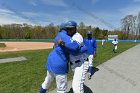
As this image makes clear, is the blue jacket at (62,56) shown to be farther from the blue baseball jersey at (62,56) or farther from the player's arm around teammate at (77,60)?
the player's arm around teammate at (77,60)

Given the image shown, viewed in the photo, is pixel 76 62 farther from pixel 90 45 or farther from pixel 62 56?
pixel 90 45

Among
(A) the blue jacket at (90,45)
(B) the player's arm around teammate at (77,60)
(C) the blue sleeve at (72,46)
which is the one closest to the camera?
(C) the blue sleeve at (72,46)

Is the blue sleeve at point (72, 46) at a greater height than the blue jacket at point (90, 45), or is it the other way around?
the blue sleeve at point (72, 46)

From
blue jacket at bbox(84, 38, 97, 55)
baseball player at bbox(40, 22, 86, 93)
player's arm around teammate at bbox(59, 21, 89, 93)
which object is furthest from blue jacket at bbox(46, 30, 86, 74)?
blue jacket at bbox(84, 38, 97, 55)

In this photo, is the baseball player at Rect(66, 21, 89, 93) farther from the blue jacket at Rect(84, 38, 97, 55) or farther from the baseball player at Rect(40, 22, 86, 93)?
the blue jacket at Rect(84, 38, 97, 55)

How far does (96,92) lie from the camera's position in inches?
255

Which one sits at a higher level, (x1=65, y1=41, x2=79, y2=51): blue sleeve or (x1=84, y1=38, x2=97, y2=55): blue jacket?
(x1=65, y1=41, x2=79, y2=51): blue sleeve

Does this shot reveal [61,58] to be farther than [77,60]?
No

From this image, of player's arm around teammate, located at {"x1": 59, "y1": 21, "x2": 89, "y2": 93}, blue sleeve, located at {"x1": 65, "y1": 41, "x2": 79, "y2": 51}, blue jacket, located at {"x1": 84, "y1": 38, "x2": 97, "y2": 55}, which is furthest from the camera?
blue jacket, located at {"x1": 84, "y1": 38, "x2": 97, "y2": 55}

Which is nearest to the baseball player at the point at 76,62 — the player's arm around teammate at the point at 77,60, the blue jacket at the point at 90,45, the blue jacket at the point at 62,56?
the player's arm around teammate at the point at 77,60

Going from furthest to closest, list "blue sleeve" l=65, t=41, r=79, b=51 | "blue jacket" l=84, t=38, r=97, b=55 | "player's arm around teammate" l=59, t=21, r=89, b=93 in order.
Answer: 1. "blue jacket" l=84, t=38, r=97, b=55
2. "player's arm around teammate" l=59, t=21, r=89, b=93
3. "blue sleeve" l=65, t=41, r=79, b=51

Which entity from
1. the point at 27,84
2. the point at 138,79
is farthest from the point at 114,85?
the point at 27,84

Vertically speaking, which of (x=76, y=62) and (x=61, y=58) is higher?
(x=61, y=58)

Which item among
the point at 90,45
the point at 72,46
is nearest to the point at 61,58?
the point at 72,46
